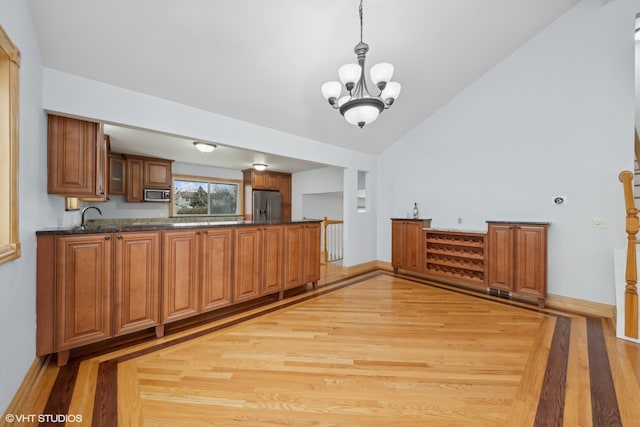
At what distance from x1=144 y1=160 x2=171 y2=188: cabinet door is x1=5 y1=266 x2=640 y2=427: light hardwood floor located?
370 centimetres

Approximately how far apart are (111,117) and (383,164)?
4.38 m

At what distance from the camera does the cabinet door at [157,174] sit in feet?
16.4

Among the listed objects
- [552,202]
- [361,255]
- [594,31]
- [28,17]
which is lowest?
[361,255]

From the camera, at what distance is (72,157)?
2.15m

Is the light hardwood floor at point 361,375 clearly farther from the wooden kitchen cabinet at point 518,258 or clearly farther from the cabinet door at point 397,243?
the cabinet door at point 397,243

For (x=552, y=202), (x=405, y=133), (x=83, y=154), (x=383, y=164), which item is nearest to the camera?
(x=83, y=154)

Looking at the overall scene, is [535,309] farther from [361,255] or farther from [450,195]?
[361,255]

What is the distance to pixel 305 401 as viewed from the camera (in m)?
1.55

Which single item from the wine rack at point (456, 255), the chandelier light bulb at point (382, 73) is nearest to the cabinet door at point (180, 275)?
the chandelier light bulb at point (382, 73)

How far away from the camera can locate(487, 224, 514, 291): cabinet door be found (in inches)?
132

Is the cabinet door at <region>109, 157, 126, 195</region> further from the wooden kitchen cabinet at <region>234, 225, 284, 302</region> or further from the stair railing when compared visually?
the stair railing

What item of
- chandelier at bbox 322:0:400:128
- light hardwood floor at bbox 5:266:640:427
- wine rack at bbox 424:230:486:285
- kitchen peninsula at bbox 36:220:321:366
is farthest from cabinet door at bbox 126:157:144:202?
wine rack at bbox 424:230:486:285

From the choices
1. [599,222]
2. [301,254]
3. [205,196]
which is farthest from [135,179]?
[599,222]

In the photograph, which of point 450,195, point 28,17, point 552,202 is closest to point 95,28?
point 28,17
